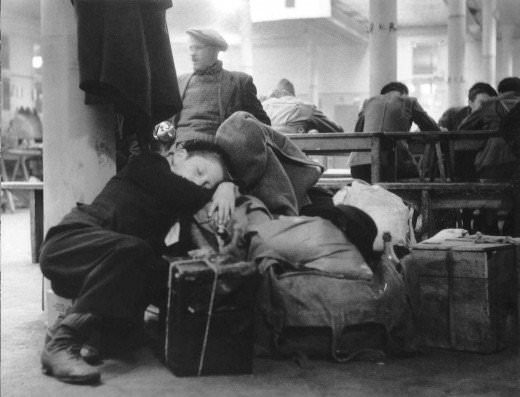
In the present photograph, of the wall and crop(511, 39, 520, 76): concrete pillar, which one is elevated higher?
crop(511, 39, 520, 76): concrete pillar

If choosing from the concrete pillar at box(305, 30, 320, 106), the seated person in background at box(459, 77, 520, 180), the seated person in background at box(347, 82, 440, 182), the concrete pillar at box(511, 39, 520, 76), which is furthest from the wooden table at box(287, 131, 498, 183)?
the concrete pillar at box(511, 39, 520, 76)

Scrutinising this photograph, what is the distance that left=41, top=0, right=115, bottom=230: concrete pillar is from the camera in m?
4.46

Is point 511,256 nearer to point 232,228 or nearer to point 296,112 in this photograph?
point 232,228

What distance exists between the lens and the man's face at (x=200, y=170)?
448 centimetres

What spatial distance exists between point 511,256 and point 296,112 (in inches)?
173

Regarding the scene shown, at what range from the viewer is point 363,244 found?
14.1 feet

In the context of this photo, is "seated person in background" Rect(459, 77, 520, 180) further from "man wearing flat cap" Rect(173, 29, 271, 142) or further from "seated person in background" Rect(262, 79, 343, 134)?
"man wearing flat cap" Rect(173, 29, 271, 142)

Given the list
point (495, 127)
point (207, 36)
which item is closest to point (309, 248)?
point (207, 36)

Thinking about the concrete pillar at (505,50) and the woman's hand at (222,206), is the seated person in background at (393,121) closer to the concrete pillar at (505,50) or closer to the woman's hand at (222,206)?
the woman's hand at (222,206)

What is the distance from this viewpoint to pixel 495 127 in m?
8.34

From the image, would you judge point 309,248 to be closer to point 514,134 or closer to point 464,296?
point 464,296

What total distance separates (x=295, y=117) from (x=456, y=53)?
456 inches

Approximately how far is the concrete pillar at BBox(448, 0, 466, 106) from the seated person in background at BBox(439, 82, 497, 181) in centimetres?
737

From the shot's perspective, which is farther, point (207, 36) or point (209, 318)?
point (207, 36)
